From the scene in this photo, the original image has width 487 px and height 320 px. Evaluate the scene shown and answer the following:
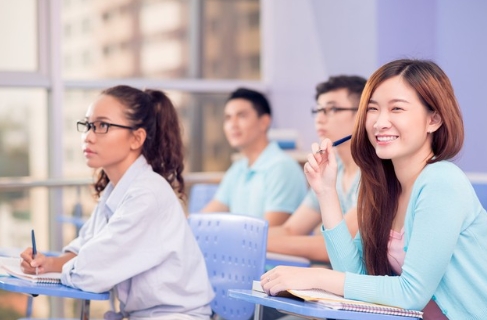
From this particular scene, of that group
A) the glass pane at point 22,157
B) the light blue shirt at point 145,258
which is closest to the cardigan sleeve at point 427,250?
the light blue shirt at point 145,258

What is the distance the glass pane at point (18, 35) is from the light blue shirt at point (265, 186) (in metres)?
1.38

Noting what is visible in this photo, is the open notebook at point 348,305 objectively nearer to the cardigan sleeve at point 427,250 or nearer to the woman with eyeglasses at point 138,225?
the cardigan sleeve at point 427,250

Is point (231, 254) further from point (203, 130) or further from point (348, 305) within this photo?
point (203, 130)

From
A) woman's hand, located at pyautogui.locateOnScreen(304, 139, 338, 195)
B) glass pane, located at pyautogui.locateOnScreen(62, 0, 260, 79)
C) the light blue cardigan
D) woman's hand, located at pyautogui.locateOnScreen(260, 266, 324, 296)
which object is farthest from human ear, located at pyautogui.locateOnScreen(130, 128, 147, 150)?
glass pane, located at pyautogui.locateOnScreen(62, 0, 260, 79)

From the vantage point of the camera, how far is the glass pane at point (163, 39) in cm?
532

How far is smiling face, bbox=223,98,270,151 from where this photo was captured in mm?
4613

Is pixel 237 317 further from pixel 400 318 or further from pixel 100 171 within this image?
pixel 400 318

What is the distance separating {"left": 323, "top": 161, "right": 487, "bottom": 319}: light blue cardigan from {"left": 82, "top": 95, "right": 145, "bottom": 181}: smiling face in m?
1.10

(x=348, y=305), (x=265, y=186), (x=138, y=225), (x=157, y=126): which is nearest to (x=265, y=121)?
(x=265, y=186)

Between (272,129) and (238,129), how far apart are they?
105 cm

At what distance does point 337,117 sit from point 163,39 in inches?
84.9

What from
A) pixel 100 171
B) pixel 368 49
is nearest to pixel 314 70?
pixel 368 49

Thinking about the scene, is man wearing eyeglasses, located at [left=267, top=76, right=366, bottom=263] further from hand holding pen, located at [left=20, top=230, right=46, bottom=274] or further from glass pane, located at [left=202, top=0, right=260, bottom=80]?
glass pane, located at [left=202, top=0, right=260, bottom=80]

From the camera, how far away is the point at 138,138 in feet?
9.68
